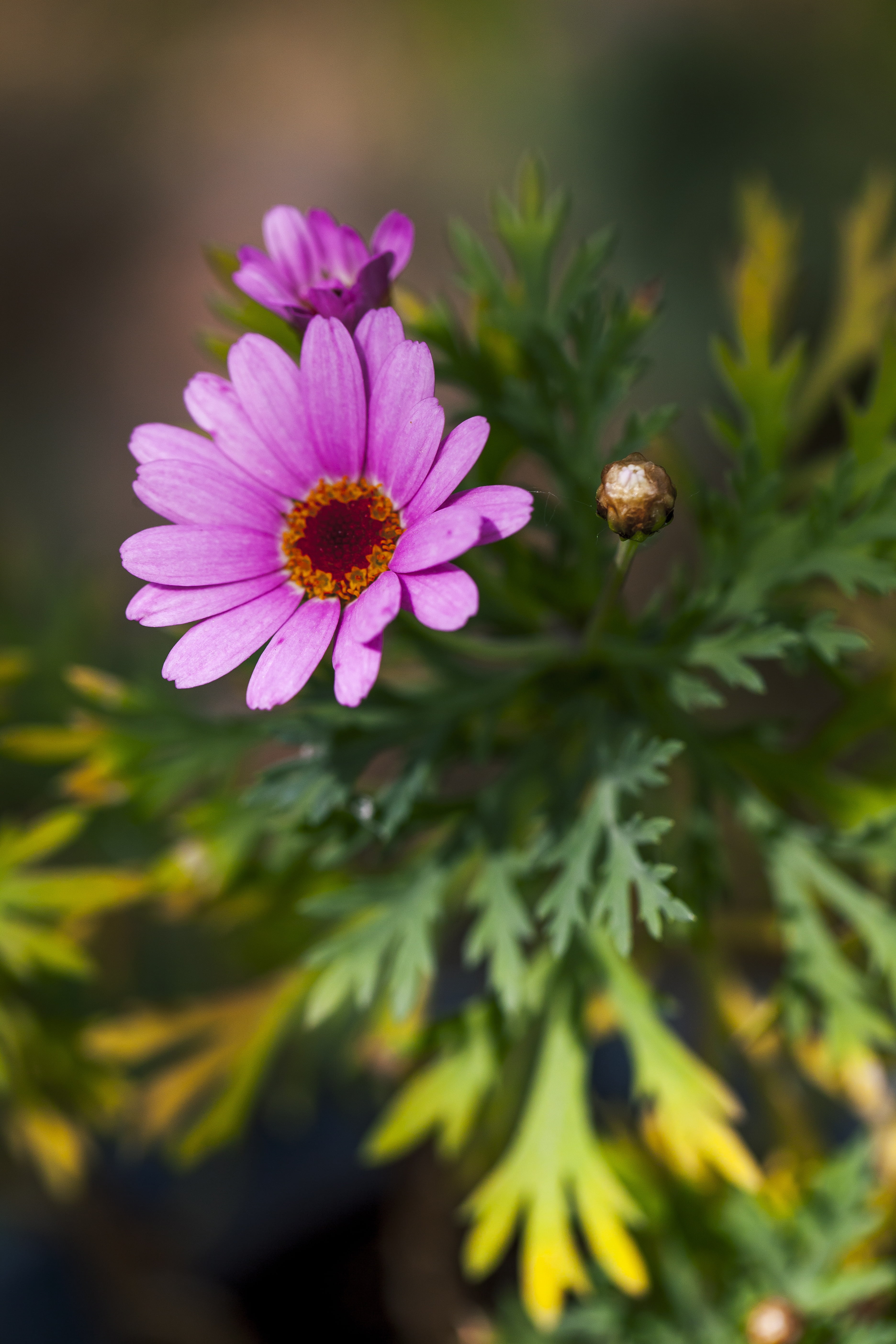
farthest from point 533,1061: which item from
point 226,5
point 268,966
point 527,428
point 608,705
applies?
point 226,5

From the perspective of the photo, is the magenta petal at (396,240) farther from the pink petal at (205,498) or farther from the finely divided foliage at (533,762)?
the pink petal at (205,498)

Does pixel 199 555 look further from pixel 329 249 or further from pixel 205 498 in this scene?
pixel 329 249

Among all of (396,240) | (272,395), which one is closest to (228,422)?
(272,395)

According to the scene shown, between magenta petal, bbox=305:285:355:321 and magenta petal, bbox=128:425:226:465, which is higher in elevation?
magenta petal, bbox=305:285:355:321

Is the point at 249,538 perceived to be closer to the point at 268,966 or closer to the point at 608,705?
the point at 608,705

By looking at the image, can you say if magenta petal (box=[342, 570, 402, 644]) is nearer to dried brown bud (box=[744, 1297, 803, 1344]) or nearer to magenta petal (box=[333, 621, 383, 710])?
magenta petal (box=[333, 621, 383, 710])

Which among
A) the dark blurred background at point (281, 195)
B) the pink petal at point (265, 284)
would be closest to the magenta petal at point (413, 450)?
the pink petal at point (265, 284)

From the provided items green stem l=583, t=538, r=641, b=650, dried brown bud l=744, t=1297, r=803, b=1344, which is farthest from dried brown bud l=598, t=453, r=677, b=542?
dried brown bud l=744, t=1297, r=803, b=1344
